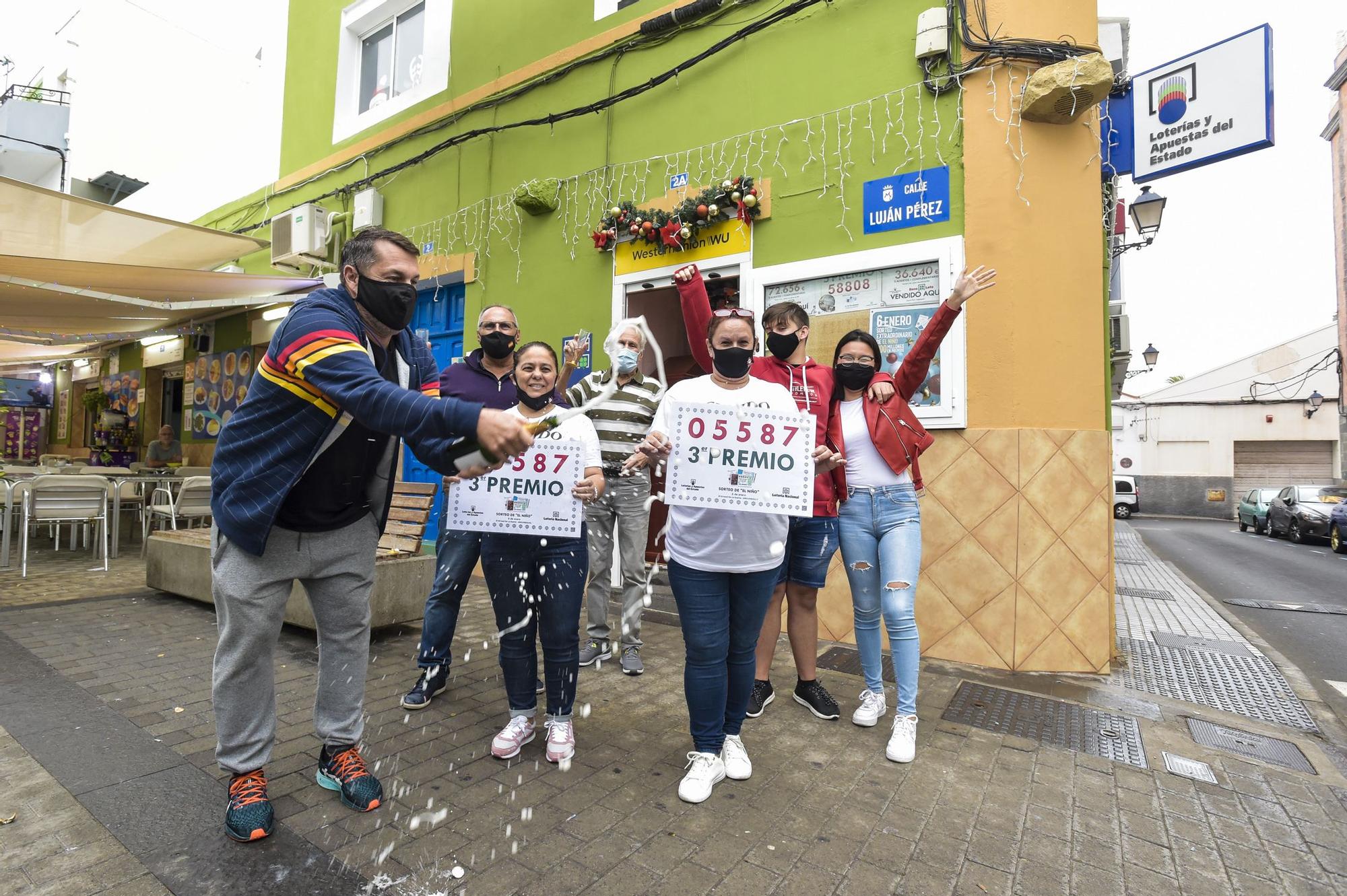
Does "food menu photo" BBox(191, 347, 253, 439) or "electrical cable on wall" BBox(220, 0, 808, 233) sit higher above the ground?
"electrical cable on wall" BBox(220, 0, 808, 233)

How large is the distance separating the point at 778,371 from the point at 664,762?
1851mm

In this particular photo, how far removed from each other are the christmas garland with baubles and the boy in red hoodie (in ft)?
8.27

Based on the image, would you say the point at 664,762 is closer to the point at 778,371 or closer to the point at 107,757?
the point at 778,371

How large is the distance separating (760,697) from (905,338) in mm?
2796

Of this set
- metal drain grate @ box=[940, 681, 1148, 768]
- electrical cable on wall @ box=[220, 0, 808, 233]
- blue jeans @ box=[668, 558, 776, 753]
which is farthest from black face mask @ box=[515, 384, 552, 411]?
electrical cable on wall @ box=[220, 0, 808, 233]

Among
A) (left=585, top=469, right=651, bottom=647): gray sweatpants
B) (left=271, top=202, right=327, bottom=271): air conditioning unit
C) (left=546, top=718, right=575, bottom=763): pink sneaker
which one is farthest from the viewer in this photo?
(left=271, top=202, right=327, bottom=271): air conditioning unit

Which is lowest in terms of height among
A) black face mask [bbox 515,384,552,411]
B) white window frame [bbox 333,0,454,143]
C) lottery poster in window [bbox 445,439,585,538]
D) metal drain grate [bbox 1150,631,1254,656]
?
metal drain grate [bbox 1150,631,1254,656]

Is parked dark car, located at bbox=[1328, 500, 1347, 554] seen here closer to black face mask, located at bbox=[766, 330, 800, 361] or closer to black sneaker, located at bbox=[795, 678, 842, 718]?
black sneaker, located at bbox=[795, 678, 842, 718]

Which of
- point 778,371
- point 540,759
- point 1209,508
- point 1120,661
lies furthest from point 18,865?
point 1209,508

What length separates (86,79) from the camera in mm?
16797

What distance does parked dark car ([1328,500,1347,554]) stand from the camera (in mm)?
14984

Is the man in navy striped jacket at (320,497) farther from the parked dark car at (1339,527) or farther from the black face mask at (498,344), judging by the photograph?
the parked dark car at (1339,527)

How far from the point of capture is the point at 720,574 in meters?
2.65

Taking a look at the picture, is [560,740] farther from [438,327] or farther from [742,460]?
[438,327]
